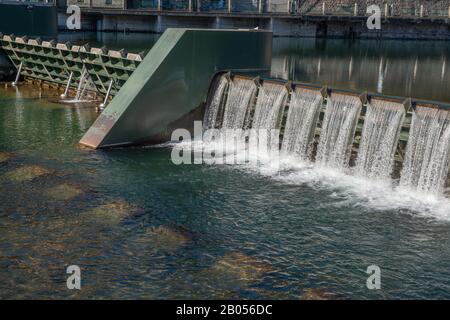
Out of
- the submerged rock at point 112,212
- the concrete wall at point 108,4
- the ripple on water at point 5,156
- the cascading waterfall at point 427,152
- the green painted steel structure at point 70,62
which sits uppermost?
the concrete wall at point 108,4

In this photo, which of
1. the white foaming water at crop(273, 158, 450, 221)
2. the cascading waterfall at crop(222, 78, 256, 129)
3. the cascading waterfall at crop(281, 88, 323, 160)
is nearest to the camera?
the white foaming water at crop(273, 158, 450, 221)

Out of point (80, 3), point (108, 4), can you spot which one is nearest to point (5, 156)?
point (108, 4)

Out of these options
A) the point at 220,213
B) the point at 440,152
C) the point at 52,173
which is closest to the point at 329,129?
the point at 440,152

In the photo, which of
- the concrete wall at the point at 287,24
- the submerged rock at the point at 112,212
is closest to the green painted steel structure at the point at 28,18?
the submerged rock at the point at 112,212

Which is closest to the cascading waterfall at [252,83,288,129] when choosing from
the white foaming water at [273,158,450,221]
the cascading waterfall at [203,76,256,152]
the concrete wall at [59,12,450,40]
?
the cascading waterfall at [203,76,256,152]

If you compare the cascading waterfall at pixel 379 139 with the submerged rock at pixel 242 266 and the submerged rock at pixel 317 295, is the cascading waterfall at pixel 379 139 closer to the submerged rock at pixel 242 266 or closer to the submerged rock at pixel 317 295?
the submerged rock at pixel 242 266

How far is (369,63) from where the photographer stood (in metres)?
50.2

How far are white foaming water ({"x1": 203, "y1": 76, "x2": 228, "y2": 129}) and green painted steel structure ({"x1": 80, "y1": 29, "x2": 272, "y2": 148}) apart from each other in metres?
0.28

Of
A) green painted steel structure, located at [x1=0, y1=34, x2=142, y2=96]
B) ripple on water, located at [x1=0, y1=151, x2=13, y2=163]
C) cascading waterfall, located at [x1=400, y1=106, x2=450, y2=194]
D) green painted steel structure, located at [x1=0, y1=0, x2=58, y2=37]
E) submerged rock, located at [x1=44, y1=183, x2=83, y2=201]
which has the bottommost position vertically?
submerged rock, located at [x1=44, y1=183, x2=83, y2=201]

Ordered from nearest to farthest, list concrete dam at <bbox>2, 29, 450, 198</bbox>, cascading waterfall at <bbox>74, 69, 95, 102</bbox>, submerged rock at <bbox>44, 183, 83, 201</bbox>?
submerged rock at <bbox>44, 183, 83, 201</bbox> < concrete dam at <bbox>2, 29, 450, 198</bbox> < cascading waterfall at <bbox>74, 69, 95, 102</bbox>

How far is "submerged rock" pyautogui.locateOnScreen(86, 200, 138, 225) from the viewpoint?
42.8 ft

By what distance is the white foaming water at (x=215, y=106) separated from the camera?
20.3 metres

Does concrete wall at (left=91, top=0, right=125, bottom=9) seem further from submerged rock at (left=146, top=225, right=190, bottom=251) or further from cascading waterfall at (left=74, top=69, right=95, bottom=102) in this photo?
submerged rock at (left=146, top=225, right=190, bottom=251)
